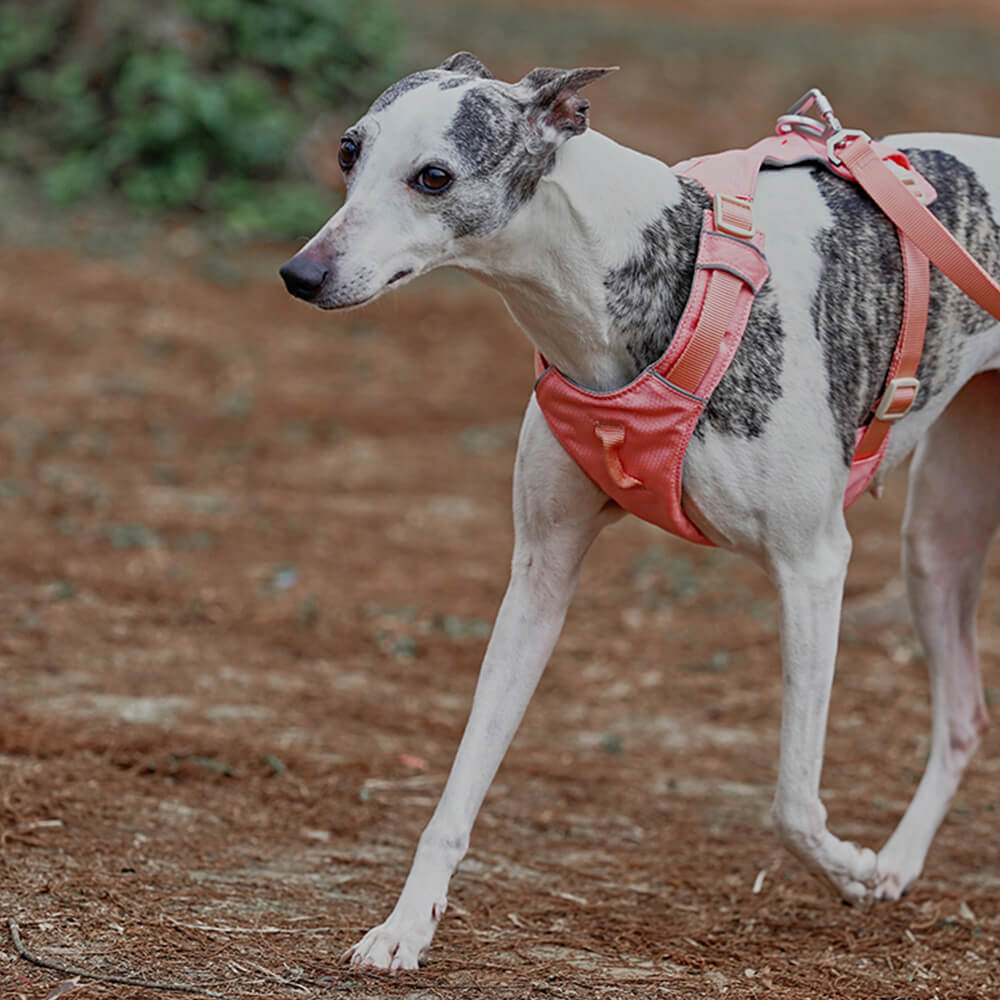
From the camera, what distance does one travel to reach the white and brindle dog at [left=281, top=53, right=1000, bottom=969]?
9.92 feet

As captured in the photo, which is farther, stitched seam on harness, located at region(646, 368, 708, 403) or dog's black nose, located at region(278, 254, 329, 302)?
stitched seam on harness, located at region(646, 368, 708, 403)

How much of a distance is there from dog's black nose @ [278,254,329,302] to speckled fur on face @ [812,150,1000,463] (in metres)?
1.08

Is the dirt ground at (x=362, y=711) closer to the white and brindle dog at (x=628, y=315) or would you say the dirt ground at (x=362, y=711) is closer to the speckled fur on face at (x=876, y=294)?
the white and brindle dog at (x=628, y=315)

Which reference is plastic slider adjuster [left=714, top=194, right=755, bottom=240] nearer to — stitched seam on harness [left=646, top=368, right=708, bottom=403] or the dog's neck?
the dog's neck

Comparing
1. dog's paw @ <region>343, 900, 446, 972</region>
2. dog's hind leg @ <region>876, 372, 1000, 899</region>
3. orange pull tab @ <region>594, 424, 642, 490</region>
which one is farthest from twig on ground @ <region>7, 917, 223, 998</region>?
dog's hind leg @ <region>876, 372, 1000, 899</region>

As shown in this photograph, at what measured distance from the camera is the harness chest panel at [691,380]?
3252mm

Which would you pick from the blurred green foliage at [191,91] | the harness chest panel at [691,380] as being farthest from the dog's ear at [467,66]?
the blurred green foliage at [191,91]

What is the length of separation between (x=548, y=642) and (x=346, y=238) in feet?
3.57

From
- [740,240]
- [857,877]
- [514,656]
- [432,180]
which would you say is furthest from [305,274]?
[857,877]

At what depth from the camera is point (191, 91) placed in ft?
37.4

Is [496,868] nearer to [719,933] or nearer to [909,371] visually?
[719,933]

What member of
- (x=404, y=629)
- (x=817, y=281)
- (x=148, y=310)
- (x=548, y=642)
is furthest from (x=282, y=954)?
(x=148, y=310)

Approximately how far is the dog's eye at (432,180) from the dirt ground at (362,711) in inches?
60.4

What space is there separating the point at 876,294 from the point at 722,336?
0.43 m
